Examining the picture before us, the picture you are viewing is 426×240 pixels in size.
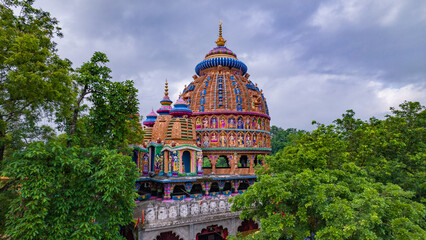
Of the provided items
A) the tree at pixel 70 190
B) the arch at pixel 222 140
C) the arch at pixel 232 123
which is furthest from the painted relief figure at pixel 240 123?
the tree at pixel 70 190

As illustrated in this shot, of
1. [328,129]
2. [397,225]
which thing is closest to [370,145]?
[328,129]

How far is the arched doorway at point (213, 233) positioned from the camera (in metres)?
15.3

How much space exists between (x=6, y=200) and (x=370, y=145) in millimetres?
19339

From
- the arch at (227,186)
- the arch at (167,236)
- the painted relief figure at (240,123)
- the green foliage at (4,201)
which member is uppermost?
the painted relief figure at (240,123)

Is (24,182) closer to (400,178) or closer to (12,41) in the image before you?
(12,41)

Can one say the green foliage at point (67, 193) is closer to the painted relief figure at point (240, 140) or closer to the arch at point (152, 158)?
the arch at point (152, 158)

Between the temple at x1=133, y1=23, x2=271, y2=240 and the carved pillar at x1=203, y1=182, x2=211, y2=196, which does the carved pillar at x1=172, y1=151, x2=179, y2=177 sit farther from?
the carved pillar at x1=203, y1=182, x2=211, y2=196

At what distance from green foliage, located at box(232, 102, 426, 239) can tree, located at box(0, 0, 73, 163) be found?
981 centimetres

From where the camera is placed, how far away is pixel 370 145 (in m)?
14.3

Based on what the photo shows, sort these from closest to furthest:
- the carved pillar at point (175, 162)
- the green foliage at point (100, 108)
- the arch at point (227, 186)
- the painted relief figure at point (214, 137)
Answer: the green foliage at point (100, 108), the carved pillar at point (175, 162), the arch at point (227, 186), the painted relief figure at point (214, 137)

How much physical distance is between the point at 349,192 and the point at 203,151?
18.9 m

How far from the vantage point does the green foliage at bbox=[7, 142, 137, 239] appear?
26.5 ft

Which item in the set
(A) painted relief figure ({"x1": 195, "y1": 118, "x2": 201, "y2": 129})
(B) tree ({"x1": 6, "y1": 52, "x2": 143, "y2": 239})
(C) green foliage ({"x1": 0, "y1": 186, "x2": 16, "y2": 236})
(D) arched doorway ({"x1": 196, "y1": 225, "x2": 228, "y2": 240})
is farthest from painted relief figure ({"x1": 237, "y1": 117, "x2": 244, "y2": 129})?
(C) green foliage ({"x1": 0, "y1": 186, "x2": 16, "y2": 236})

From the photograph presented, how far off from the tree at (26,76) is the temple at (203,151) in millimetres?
7714
